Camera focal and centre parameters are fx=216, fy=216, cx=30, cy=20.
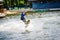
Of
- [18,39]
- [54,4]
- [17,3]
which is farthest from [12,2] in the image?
[18,39]

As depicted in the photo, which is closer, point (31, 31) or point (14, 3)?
point (31, 31)

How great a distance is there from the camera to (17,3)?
44312 mm

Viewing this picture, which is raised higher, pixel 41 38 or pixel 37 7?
pixel 41 38

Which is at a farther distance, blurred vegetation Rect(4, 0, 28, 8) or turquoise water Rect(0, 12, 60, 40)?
blurred vegetation Rect(4, 0, 28, 8)

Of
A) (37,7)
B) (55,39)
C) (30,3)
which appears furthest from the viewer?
(30,3)

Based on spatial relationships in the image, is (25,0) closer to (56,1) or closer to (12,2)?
(12,2)

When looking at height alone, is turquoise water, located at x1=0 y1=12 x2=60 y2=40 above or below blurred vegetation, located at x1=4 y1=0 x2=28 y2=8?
above

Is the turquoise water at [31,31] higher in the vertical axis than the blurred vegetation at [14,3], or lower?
higher

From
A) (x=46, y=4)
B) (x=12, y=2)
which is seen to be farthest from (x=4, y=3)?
(x=46, y=4)

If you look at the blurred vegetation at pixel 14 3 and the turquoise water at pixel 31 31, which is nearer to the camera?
the turquoise water at pixel 31 31

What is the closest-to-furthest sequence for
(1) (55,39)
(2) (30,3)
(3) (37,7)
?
1. (1) (55,39)
2. (3) (37,7)
3. (2) (30,3)

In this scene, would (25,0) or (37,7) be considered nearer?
(37,7)

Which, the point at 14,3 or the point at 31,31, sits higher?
the point at 31,31

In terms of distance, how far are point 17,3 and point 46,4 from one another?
6058 millimetres
